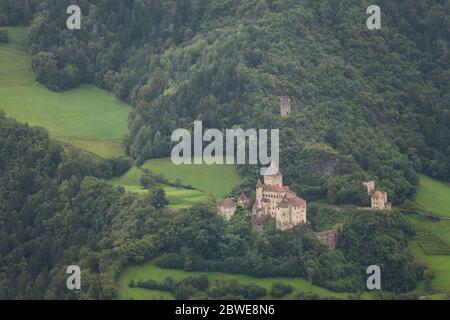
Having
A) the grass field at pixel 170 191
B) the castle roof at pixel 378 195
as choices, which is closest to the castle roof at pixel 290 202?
the grass field at pixel 170 191

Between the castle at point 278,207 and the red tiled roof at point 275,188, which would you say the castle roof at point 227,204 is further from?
the red tiled roof at point 275,188

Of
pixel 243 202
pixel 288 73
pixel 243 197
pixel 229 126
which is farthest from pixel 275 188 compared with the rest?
pixel 288 73

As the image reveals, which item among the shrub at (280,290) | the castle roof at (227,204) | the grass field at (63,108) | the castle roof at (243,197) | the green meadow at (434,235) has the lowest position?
the shrub at (280,290)

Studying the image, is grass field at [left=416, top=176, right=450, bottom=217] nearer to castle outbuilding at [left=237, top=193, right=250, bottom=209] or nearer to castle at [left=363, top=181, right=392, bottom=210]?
castle at [left=363, top=181, right=392, bottom=210]

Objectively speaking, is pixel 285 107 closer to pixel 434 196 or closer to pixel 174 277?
pixel 434 196

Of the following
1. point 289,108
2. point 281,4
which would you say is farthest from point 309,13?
point 289,108

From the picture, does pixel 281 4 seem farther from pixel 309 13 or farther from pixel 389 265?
pixel 389 265
